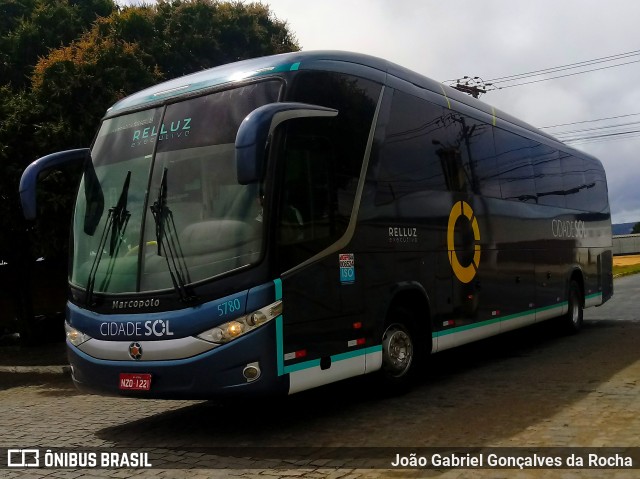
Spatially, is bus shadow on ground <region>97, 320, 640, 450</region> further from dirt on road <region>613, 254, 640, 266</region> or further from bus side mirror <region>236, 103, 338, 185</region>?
dirt on road <region>613, 254, 640, 266</region>

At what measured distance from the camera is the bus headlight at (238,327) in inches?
241

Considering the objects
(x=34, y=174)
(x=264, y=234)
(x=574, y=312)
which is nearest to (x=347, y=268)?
(x=264, y=234)

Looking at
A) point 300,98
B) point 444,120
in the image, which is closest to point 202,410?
point 300,98

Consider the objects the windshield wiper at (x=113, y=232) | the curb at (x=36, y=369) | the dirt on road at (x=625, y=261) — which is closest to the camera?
the windshield wiper at (x=113, y=232)

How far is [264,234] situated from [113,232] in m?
1.69

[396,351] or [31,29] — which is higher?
[31,29]

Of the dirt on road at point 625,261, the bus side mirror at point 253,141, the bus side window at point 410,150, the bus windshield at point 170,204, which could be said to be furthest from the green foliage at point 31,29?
the dirt on road at point 625,261

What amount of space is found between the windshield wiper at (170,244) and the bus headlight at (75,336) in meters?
1.24

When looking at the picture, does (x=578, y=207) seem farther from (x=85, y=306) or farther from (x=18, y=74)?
(x=18, y=74)

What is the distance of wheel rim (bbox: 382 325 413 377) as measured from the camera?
7.81 m

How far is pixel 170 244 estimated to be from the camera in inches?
256

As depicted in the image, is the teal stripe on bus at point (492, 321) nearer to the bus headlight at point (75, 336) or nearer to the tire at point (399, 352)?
Result: the tire at point (399, 352)

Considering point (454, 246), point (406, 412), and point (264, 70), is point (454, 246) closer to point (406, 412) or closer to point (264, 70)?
point (406, 412)

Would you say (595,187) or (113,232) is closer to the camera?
(113,232)
